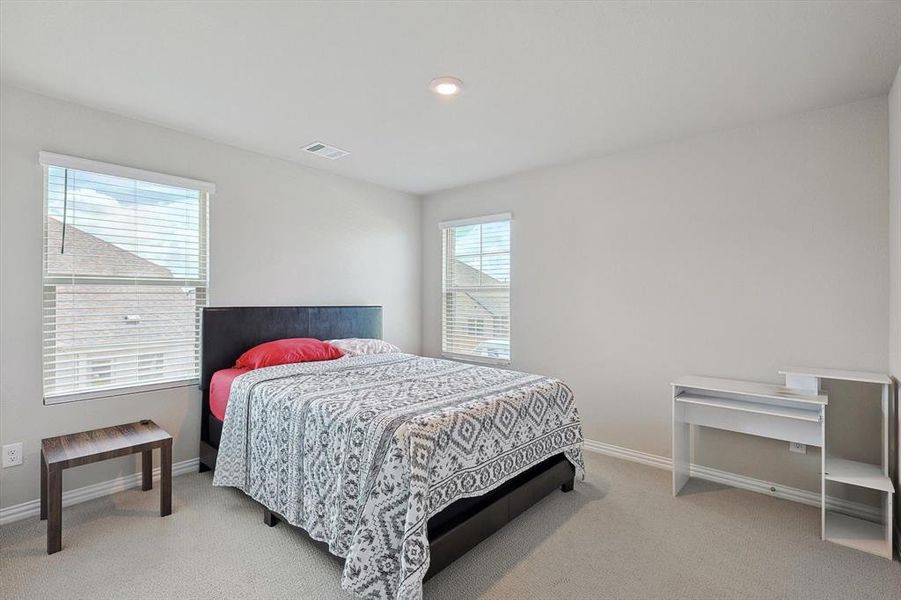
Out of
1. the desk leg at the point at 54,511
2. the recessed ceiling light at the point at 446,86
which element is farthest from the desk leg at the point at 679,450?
the desk leg at the point at 54,511

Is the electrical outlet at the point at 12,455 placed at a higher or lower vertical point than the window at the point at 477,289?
lower

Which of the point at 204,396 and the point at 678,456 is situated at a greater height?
the point at 204,396

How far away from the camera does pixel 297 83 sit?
2449mm

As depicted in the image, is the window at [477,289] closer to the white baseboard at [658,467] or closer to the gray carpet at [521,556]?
the white baseboard at [658,467]

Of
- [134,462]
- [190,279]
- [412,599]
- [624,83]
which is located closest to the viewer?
[412,599]

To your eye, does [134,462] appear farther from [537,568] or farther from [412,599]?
[537,568]

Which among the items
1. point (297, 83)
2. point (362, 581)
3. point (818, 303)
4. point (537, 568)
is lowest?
point (537, 568)

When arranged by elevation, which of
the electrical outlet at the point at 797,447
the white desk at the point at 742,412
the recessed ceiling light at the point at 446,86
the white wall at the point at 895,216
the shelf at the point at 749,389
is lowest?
the electrical outlet at the point at 797,447

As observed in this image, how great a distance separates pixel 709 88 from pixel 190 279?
12.0ft

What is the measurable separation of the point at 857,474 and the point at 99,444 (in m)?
4.22

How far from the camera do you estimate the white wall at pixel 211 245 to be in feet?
8.32

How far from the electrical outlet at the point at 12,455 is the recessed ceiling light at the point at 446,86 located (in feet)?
10.4

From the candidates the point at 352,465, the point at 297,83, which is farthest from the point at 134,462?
the point at 297,83

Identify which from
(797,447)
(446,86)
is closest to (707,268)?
(797,447)
